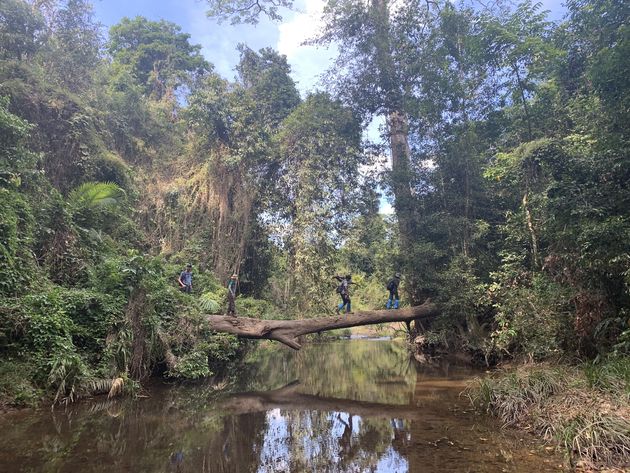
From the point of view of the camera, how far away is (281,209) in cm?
1872

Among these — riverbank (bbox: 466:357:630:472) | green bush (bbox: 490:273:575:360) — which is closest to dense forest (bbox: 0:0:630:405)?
green bush (bbox: 490:273:575:360)

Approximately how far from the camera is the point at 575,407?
5461 mm

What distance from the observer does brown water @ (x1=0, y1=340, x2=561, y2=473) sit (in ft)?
16.2

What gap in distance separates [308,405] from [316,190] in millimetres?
10377

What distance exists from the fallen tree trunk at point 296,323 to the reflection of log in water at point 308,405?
7.95 feet

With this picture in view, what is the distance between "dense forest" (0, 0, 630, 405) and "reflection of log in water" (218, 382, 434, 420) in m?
1.87

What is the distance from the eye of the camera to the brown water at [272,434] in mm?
4949

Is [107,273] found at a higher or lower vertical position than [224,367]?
higher

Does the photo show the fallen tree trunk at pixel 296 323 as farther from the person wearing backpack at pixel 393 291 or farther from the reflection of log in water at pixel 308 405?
the reflection of log in water at pixel 308 405

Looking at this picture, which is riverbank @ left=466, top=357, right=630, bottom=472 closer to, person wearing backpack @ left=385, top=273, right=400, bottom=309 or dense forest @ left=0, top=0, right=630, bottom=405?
dense forest @ left=0, top=0, right=630, bottom=405

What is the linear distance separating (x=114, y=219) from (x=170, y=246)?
3331 mm

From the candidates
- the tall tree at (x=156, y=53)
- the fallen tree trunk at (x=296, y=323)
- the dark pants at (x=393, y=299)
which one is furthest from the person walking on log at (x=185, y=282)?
the tall tree at (x=156, y=53)

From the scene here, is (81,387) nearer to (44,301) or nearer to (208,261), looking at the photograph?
(44,301)

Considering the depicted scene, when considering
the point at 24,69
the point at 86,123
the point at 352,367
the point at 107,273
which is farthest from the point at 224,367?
the point at 24,69
